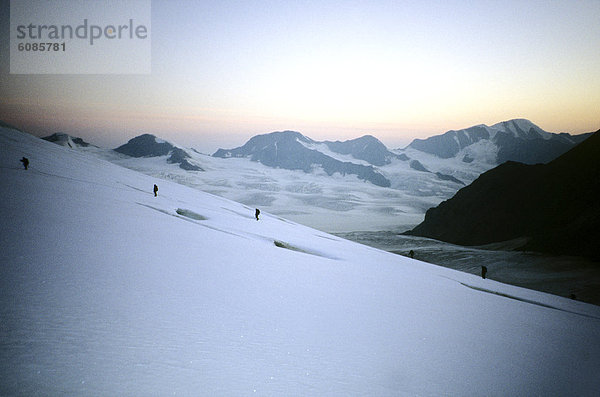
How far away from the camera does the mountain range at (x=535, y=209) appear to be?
43062mm

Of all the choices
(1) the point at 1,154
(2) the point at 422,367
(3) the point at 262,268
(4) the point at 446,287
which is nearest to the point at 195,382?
(2) the point at 422,367

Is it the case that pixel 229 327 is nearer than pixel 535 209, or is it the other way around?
pixel 229 327

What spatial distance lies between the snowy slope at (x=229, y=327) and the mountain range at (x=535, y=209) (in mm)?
42877

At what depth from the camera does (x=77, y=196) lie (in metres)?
12.8

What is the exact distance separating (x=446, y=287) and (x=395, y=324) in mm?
6103

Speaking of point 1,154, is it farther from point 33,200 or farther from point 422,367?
point 422,367

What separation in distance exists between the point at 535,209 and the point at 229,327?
77178mm

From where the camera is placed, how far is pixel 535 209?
62.7m

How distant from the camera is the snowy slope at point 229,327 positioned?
11.2ft

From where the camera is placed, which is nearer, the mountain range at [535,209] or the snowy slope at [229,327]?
the snowy slope at [229,327]

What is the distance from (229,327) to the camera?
4.78 m

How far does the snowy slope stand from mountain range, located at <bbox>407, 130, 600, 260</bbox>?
42877 millimetres

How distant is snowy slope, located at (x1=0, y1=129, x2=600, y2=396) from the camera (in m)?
3.42

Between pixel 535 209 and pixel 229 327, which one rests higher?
pixel 229 327
